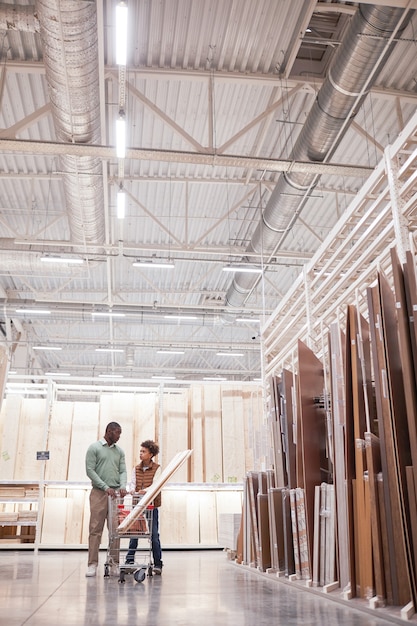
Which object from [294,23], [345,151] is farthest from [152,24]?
[345,151]

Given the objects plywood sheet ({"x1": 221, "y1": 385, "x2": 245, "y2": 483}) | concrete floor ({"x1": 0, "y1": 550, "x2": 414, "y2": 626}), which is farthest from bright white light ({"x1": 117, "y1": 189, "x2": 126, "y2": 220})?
concrete floor ({"x1": 0, "y1": 550, "x2": 414, "y2": 626})

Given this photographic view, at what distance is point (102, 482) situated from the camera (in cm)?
639

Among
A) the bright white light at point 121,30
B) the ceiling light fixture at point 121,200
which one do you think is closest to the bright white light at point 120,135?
the bright white light at point 121,30

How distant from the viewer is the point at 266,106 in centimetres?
1083

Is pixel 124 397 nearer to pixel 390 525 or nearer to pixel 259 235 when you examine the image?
pixel 259 235

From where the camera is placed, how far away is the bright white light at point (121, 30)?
6461 millimetres

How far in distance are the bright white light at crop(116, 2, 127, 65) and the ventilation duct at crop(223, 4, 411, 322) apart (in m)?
3.10

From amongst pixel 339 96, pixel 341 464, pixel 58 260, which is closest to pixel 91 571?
pixel 341 464

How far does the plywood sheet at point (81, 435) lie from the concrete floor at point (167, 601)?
177 inches

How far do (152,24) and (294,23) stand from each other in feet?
7.44

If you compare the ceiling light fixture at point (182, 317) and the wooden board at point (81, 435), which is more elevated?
the ceiling light fixture at point (182, 317)

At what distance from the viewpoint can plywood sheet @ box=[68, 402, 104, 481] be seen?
1132 centimetres

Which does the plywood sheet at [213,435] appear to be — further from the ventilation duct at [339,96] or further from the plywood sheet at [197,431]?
the ventilation duct at [339,96]

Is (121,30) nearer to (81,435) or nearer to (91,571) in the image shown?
(91,571)
